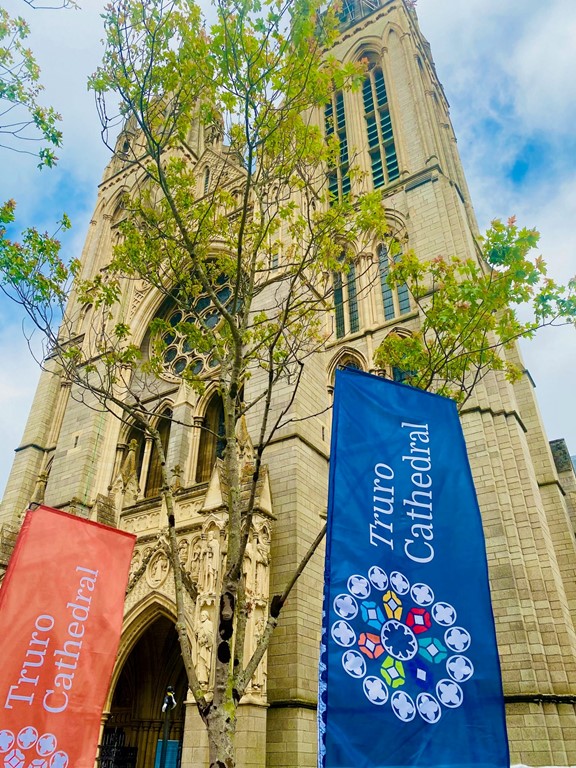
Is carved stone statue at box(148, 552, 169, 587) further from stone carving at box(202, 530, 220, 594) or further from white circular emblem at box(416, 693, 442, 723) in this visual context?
white circular emblem at box(416, 693, 442, 723)

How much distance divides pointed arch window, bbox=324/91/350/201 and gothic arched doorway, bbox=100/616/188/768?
17.6 m

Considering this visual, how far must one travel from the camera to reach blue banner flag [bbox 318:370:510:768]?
14.6ft

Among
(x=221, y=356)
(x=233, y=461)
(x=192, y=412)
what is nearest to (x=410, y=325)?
(x=192, y=412)

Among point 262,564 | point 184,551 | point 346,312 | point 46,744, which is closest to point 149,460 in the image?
point 184,551

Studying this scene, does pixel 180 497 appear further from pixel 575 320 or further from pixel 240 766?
pixel 575 320

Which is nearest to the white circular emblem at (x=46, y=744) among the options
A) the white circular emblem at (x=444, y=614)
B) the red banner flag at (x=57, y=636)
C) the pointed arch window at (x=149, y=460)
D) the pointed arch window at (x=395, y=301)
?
the red banner flag at (x=57, y=636)

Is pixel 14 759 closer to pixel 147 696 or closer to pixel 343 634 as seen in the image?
pixel 343 634

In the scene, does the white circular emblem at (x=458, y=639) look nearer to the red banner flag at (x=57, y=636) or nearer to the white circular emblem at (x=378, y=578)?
the white circular emblem at (x=378, y=578)

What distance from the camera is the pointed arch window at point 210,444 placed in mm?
16562

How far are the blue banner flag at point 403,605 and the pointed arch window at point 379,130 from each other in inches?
729

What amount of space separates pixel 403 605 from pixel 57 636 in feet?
16.3

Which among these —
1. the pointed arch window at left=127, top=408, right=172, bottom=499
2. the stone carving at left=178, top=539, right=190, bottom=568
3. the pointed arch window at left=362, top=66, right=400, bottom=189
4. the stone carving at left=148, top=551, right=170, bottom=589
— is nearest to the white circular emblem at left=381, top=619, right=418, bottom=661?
the stone carving at left=178, top=539, right=190, bottom=568

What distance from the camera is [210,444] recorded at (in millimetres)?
17141

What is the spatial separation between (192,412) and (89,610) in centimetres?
996
